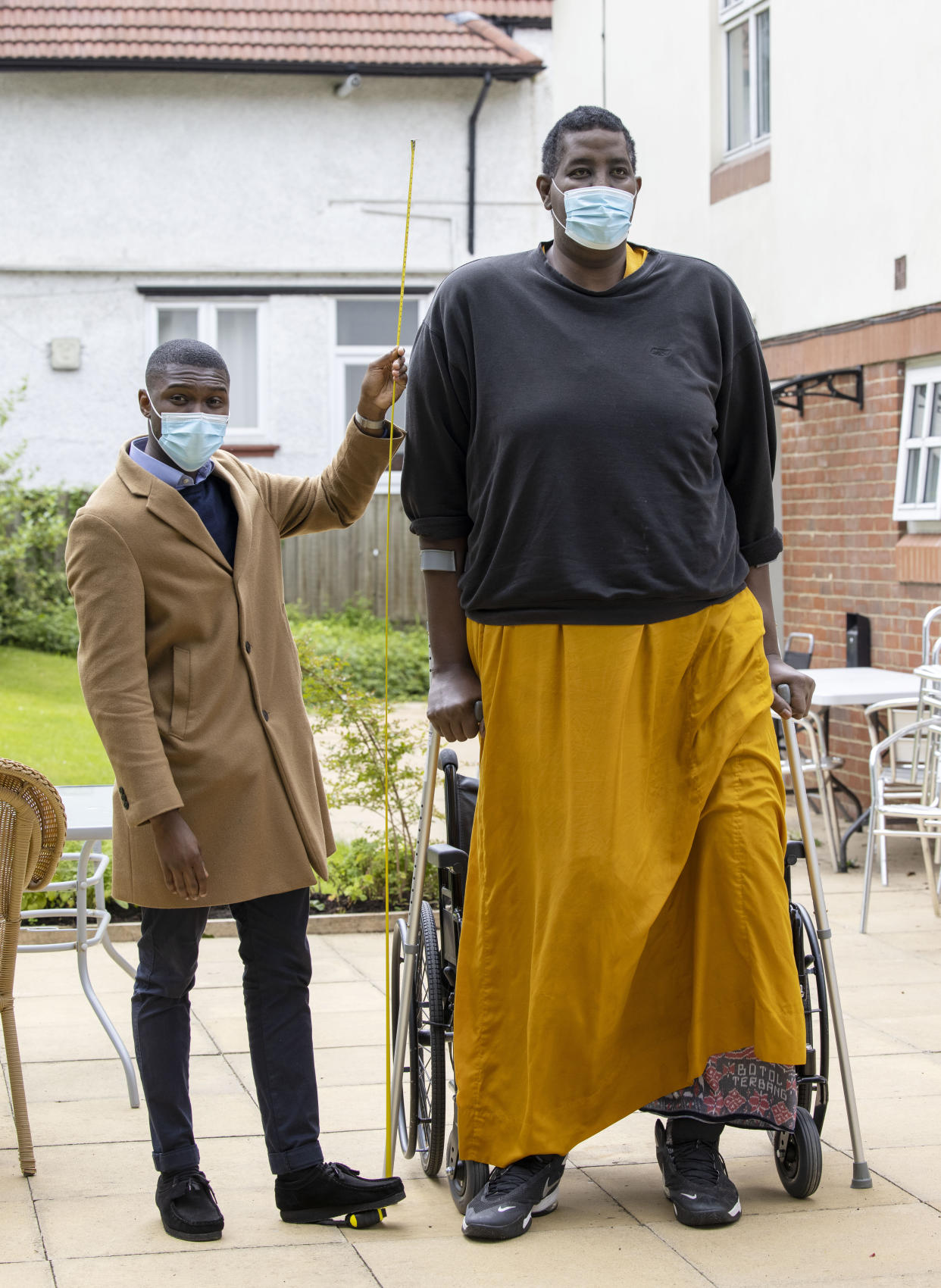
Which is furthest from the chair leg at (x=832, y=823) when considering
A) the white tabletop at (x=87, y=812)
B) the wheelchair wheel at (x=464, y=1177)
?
the wheelchair wheel at (x=464, y=1177)

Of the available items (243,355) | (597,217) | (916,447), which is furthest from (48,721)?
(597,217)

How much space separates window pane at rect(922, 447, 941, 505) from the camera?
8.39m

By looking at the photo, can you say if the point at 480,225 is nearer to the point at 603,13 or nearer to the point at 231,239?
the point at 231,239

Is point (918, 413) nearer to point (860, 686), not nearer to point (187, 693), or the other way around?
point (860, 686)

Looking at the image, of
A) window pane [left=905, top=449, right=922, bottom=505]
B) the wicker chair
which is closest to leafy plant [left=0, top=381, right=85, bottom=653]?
window pane [left=905, top=449, right=922, bottom=505]

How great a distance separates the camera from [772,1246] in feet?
11.2

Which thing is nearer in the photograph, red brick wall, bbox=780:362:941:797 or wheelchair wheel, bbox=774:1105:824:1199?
wheelchair wheel, bbox=774:1105:824:1199

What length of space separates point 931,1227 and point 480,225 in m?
16.1

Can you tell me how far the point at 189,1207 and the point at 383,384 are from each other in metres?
1.91

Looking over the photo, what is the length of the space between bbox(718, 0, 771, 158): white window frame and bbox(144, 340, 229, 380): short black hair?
7.57m

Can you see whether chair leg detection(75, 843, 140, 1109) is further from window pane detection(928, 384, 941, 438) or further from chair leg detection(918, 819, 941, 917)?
window pane detection(928, 384, 941, 438)

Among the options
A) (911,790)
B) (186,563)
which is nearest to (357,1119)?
(186,563)

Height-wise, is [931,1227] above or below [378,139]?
below

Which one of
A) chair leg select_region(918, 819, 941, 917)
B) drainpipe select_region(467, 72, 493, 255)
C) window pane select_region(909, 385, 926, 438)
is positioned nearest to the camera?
chair leg select_region(918, 819, 941, 917)
